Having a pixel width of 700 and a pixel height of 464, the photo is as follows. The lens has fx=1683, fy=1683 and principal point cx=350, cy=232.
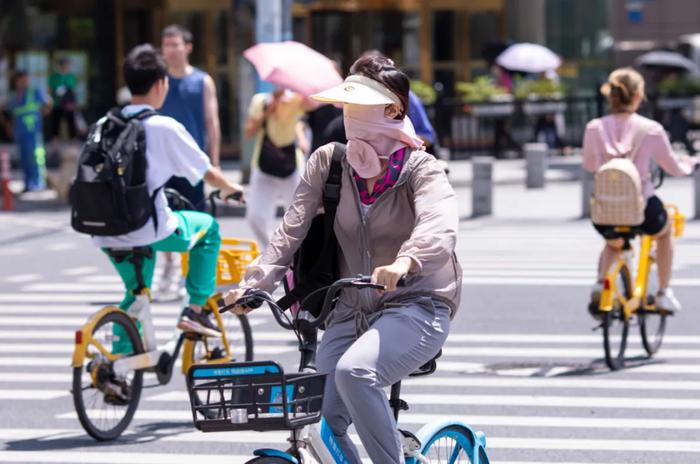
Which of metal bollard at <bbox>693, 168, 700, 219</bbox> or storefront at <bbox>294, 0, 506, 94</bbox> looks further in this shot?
storefront at <bbox>294, 0, 506, 94</bbox>

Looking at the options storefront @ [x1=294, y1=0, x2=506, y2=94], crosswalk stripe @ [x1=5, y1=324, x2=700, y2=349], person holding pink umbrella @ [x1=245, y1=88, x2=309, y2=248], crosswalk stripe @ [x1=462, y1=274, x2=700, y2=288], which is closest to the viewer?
crosswalk stripe @ [x1=5, y1=324, x2=700, y2=349]

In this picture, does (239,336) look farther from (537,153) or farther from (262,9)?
(537,153)

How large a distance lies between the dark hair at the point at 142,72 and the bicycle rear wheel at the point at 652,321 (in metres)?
3.48

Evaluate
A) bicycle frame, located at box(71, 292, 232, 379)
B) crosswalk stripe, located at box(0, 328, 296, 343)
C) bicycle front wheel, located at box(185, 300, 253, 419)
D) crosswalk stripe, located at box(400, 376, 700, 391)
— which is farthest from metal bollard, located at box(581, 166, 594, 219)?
bicycle frame, located at box(71, 292, 232, 379)

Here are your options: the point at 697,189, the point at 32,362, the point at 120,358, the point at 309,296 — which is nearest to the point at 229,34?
the point at 697,189

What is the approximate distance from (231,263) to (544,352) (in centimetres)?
251

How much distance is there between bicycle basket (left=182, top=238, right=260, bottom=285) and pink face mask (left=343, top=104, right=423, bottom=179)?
351 centimetres

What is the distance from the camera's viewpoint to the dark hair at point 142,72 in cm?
813

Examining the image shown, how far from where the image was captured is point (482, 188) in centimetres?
1964

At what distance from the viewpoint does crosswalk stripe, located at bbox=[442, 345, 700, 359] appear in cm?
1024

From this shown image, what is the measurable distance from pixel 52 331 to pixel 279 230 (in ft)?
21.8

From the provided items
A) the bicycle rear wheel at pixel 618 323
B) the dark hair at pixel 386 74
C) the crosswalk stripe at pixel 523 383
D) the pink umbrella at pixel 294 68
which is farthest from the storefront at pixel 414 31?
the dark hair at pixel 386 74

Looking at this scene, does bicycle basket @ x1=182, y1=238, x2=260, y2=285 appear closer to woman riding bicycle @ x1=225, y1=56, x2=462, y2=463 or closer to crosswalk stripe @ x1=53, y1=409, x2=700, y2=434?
crosswalk stripe @ x1=53, y1=409, x2=700, y2=434

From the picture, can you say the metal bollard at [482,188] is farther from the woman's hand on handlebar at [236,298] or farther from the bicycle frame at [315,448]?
the bicycle frame at [315,448]
